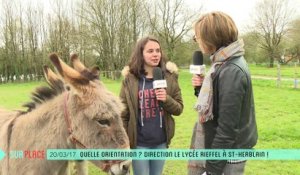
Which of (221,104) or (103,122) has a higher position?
(221,104)

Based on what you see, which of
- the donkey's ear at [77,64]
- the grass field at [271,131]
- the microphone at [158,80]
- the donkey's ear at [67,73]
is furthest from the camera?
the grass field at [271,131]

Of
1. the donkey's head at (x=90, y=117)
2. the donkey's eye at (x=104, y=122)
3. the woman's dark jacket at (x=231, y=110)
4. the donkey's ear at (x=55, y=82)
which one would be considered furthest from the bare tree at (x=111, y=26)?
the woman's dark jacket at (x=231, y=110)

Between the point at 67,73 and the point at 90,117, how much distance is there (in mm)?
397

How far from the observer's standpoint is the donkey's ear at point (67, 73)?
8.38 feet

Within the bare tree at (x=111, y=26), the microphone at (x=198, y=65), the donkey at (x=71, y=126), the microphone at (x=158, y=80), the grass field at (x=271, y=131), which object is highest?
the bare tree at (x=111, y=26)

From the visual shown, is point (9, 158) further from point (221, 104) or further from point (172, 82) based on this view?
point (221, 104)

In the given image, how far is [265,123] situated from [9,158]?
8.72 metres

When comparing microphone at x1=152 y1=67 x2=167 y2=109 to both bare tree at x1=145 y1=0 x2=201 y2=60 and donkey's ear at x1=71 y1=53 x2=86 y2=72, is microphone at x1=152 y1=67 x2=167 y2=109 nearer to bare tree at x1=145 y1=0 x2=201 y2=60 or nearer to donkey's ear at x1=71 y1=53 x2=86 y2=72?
donkey's ear at x1=71 y1=53 x2=86 y2=72

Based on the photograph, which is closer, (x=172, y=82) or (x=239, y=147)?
(x=239, y=147)

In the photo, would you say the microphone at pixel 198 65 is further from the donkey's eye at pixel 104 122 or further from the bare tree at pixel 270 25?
the bare tree at pixel 270 25

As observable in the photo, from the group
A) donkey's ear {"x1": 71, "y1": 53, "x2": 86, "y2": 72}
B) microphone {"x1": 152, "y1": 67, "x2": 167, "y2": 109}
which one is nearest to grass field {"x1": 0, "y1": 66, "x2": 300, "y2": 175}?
donkey's ear {"x1": 71, "y1": 53, "x2": 86, "y2": 72}

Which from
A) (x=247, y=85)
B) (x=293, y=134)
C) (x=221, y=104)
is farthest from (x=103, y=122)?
(x=293, y=134)

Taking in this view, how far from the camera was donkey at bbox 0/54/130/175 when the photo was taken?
2.65 metres

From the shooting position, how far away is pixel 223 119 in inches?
89.3
